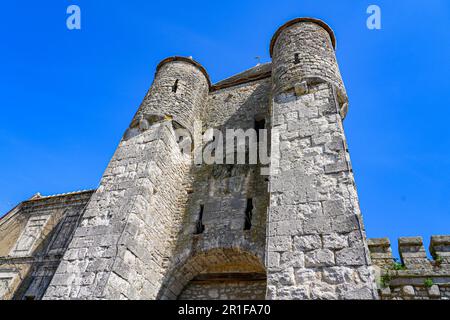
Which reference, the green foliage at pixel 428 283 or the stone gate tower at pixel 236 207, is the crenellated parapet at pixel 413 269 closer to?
the green foliage at pixel 428 283

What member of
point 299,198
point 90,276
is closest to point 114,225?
point 90,276

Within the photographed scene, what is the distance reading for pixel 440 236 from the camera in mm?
5336

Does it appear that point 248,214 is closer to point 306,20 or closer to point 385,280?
point 385,280

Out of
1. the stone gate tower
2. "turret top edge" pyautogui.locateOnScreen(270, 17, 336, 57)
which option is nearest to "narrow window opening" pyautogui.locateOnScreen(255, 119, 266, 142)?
the stone gate tower

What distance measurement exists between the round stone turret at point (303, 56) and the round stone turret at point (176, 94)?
216cm

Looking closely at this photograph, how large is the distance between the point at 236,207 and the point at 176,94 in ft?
11.2

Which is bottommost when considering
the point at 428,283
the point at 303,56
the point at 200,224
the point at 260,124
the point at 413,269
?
the point at 428,283

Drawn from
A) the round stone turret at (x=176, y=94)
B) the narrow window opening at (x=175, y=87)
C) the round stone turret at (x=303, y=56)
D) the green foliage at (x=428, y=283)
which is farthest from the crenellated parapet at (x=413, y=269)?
the narrow window opening at (x=175, y=87)

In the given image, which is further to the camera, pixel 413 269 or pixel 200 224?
pixel 200 224

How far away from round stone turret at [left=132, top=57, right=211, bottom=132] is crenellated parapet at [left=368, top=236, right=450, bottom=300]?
478 centimetres

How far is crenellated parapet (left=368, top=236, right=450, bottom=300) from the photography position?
15.8ft

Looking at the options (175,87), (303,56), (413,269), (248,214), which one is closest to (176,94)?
(175,87)

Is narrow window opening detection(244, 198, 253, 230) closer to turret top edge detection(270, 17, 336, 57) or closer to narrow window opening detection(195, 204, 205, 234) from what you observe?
narrow window opening detection(195, 204, 205, 234)

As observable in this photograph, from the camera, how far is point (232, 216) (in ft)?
19.1
